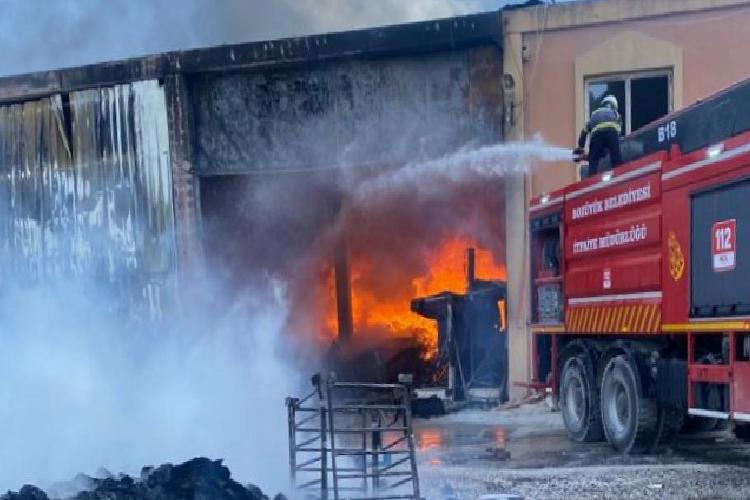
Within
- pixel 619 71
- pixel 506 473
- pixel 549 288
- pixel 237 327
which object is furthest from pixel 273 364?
pixel 619 71

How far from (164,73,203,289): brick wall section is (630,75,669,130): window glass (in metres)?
7.23

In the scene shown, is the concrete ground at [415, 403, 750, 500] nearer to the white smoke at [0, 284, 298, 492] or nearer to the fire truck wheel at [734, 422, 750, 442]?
the fire truck wheel at [734, 422, 750, 442]

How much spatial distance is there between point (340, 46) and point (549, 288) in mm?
5761

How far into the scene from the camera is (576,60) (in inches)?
561

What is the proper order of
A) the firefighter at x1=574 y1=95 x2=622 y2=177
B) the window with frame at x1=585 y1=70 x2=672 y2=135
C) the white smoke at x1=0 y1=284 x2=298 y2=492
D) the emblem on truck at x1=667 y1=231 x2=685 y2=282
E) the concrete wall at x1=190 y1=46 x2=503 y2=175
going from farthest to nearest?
the concrete wall at x1=190 y1=46 x2=503 y2=175, the window with frame at x1=585 y1=70 x2=672 y2=135, the firefighter at x1=574 y1=95 x2=622 y2=177, the emblem on truck at x1=667 y1=231 x2=685 y2=282, the white smoke at x1=0 y1=284 x2=298 y2=492

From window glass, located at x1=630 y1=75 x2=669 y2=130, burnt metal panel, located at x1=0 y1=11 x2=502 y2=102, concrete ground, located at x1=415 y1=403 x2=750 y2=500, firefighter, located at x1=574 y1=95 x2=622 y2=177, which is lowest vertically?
concrete ground, located at x1=415 y1=403 x2=750 y2=500

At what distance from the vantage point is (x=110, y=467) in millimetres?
7918

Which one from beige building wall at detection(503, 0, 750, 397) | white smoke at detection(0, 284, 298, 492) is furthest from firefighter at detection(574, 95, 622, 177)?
white smoke at detection(0, 284, 298, 492)

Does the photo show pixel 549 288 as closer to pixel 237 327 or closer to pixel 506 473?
pixel 506 473

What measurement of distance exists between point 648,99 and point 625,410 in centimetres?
600

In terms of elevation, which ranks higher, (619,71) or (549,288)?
(619,71)

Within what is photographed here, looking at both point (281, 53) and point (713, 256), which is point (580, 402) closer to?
point (713, 256)

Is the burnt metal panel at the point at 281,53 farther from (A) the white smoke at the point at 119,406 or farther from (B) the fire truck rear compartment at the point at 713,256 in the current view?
(B) the fire truck rear compartment at the point at 713,256

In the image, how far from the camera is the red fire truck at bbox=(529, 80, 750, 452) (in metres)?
7.90
